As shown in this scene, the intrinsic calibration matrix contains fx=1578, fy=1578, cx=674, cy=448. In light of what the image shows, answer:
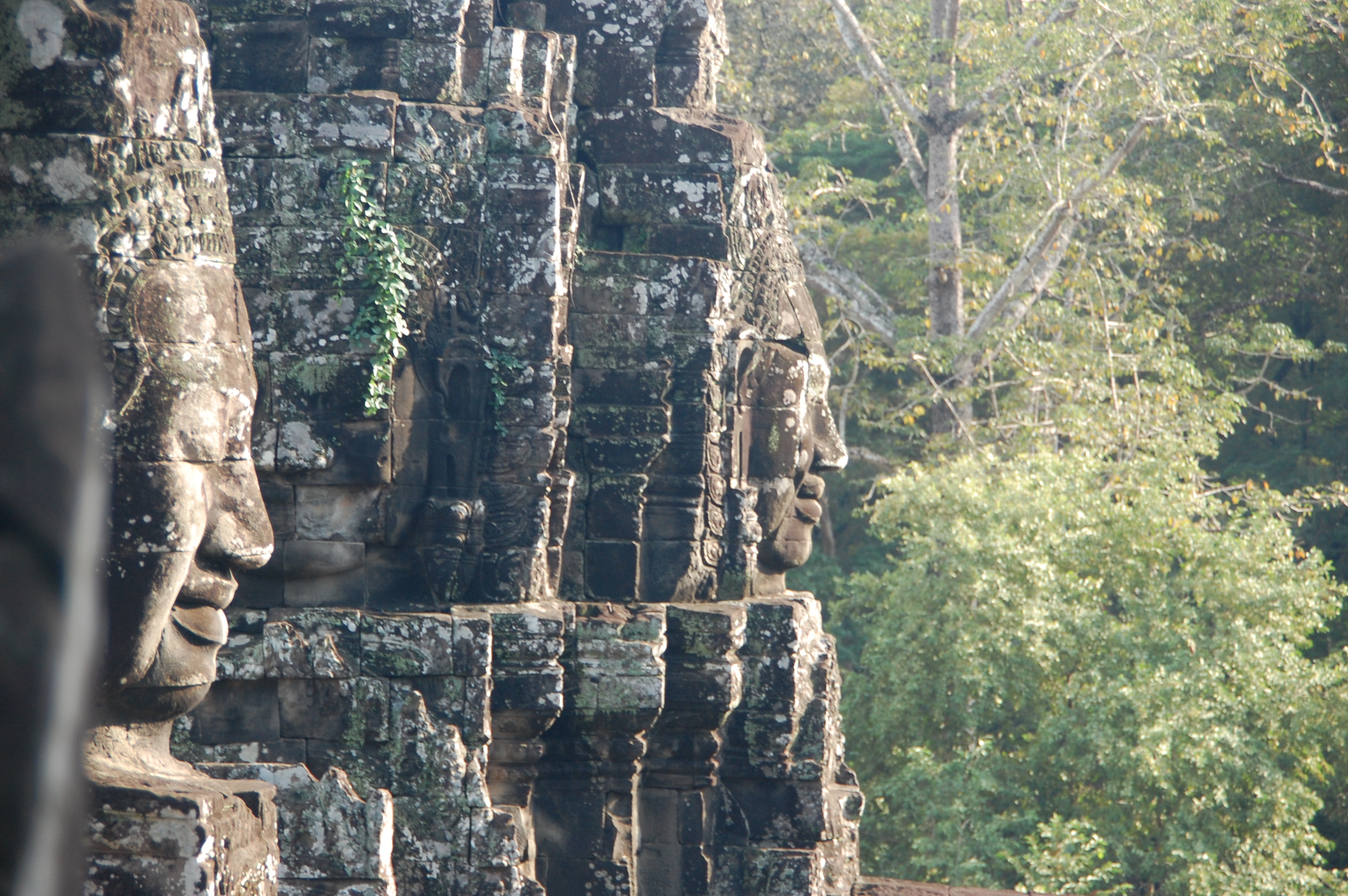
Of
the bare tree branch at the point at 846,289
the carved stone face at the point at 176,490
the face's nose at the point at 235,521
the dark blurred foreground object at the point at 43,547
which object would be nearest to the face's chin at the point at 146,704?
the carved stone face at the point at 176,490

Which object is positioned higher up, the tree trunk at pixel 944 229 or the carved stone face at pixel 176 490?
the tree trunk at pixel 944 229

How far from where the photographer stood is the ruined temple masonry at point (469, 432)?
150 inches

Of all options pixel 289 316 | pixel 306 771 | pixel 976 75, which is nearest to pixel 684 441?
pixel 289 316

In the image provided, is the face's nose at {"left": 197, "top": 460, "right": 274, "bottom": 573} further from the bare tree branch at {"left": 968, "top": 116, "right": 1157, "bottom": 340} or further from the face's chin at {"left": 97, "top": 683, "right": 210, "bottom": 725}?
the bare tree branch at {"left": 968, "top": 116, "right": 1157, "bottom": 340}

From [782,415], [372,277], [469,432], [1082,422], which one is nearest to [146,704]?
[372,277]

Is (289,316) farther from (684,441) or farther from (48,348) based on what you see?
(48,348)

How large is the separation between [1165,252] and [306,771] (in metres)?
15.0

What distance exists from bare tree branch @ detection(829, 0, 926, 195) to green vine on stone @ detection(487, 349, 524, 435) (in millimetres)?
11072

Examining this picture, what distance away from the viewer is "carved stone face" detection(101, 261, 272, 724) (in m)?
→ 3.65

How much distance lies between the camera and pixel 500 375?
787cm

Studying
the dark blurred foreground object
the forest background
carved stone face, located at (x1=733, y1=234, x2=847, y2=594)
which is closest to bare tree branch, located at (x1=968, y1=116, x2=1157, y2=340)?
the forest background

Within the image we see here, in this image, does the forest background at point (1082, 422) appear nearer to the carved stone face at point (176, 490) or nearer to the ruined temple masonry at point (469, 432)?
the ruined temple masonry at point (469, 432)

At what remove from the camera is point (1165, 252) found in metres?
19.1

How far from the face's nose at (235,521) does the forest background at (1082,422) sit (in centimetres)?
916
